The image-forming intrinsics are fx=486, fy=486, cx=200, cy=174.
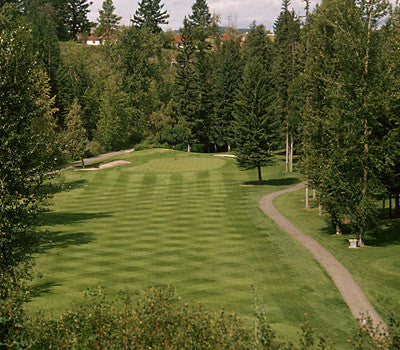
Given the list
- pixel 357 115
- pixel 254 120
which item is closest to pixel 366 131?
pixel 357 115

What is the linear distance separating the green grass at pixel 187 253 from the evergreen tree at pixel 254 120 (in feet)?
14.9

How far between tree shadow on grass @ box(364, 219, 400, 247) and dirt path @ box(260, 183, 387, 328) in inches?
170

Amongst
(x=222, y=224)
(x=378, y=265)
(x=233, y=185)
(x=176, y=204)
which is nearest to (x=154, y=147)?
(x=233, y=185)

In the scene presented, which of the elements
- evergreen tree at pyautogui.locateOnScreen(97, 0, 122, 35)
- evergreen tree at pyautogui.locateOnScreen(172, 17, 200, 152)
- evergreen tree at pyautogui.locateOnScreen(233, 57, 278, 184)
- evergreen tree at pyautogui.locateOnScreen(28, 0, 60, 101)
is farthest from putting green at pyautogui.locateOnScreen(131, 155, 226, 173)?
evergreen tree at pyautogui.locateOnScreen(97, 0, 122, 35)

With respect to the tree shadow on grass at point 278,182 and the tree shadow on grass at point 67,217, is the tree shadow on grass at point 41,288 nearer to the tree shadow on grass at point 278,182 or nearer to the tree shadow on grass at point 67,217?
the tree shadow on grass at point 67,217

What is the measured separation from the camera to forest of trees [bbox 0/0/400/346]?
22.4 m

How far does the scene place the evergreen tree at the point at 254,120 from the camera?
6450 cm

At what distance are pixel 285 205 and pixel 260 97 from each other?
1739 centimetres

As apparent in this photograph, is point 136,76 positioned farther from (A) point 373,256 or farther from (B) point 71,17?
(A) point 373,256

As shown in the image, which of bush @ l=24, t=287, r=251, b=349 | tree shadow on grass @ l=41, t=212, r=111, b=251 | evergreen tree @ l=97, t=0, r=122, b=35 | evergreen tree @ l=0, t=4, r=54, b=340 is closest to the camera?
bush @ l=24, t=287, r=251, b=349

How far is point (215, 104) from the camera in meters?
101

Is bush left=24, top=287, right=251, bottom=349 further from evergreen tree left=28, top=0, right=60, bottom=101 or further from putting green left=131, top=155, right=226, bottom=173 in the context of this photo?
evergreen tree left=28, top=0, right=60, bottom=101

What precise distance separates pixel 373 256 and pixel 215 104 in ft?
233

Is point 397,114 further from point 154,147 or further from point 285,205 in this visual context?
point 154,147
